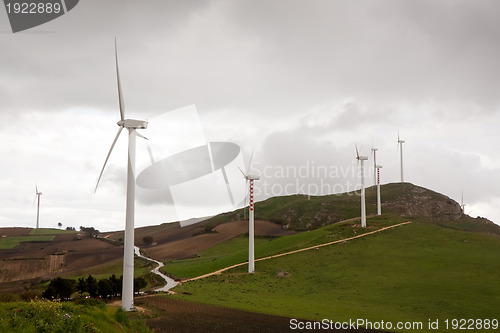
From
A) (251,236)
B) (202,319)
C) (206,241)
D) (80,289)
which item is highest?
(251,236)

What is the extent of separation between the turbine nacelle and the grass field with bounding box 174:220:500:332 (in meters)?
22.6

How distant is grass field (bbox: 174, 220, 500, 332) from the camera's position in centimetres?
4972

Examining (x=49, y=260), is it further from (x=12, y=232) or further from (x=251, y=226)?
(x=12, y=232)

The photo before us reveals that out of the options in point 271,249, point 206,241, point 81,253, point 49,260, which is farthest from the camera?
point 206,241

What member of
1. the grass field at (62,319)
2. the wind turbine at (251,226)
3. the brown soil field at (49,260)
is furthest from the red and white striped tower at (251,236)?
the brown soil field at (49,260)

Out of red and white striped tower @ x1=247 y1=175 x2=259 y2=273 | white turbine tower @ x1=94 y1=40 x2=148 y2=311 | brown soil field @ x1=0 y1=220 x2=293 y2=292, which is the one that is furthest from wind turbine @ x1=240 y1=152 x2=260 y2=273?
brown soil field @ x1=0 y1=220 x2=293 y2=292

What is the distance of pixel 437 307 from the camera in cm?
5116

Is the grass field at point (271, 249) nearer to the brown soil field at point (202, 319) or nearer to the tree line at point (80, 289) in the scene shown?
the tree line at point (80, 289)

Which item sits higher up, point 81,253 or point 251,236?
point 251,236

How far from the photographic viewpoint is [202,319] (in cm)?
4131

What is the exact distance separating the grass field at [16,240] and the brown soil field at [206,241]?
2079 inches

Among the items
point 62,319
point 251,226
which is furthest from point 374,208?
point 62,319

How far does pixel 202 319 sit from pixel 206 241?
94029mm

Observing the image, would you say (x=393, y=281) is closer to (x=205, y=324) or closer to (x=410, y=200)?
(x=205, y=324)
